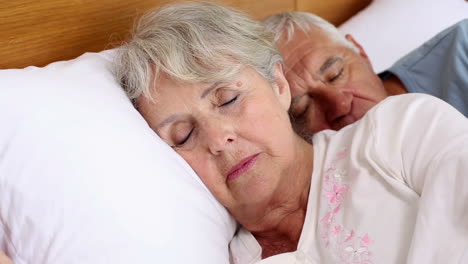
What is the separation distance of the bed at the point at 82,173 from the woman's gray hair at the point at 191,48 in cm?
6

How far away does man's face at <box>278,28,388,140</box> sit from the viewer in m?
1.54

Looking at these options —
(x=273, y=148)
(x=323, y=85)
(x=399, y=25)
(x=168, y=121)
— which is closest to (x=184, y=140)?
(x=168, y=121)

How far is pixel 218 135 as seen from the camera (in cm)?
108

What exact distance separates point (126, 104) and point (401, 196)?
0.57m

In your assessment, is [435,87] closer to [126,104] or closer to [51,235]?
[126,104]

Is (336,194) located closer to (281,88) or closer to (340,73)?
(281,88)

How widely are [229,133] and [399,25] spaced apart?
1.12 m

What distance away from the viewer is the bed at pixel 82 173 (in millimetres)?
875

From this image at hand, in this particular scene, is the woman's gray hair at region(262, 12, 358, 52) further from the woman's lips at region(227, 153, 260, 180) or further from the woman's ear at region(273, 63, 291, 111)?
the woman's lips at region(227, 153, 260, 180)

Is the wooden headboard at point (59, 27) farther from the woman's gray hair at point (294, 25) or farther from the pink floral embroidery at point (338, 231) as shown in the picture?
the pink floral embroidery at point (338, 231)

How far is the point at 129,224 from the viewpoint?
2.97 ft

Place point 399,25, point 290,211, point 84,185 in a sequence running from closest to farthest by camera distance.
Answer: point 84,185 < point 290,211 < point 399,25

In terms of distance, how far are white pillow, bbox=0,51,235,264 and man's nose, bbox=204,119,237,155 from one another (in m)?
0.09

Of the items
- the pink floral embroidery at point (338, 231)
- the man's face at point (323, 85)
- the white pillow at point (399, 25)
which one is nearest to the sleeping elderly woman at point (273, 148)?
the pink floral embroidery at point (338, 231)
